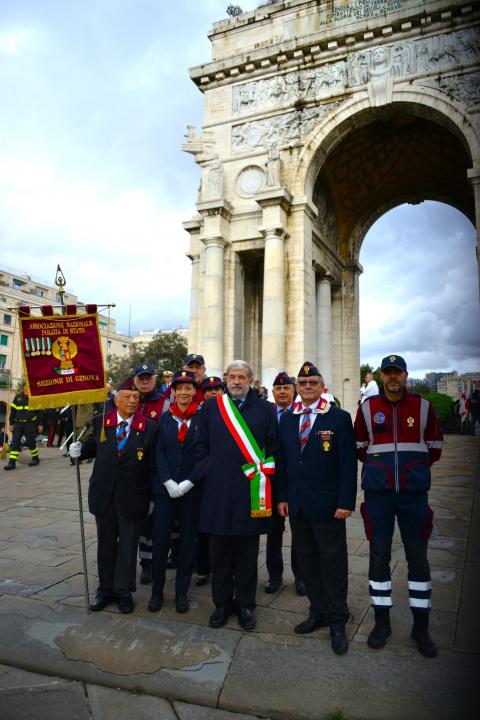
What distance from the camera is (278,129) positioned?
686 inches

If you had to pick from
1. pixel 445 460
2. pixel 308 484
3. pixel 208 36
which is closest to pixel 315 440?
pixel 308 484

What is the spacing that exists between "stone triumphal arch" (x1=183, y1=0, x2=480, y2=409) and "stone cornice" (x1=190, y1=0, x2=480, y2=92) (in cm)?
4

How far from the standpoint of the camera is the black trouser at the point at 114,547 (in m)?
4.20

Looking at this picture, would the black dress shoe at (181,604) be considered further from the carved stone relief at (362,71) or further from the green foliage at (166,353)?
the green foliage at (166,353)

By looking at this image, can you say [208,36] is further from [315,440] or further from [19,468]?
[315,440]

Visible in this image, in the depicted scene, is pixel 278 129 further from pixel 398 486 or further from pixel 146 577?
pixel 398 486

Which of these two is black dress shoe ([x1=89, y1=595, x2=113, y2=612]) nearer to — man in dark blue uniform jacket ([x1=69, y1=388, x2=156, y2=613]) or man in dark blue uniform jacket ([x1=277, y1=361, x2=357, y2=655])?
man in dark blue uniform jacket ([x1=69, y1=388, x2=156, y2=613])

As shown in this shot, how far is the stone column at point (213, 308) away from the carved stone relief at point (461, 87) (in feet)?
27.6

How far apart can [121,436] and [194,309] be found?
1449 cm

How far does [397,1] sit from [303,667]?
1966 centimetres

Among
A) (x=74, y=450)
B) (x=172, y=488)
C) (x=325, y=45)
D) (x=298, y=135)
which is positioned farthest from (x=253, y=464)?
(x=325, y=45)

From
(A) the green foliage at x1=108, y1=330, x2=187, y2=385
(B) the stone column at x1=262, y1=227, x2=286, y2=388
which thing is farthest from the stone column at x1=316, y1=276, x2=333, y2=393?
(A) the green foliage at x1=108, y1=330, x2=187, y2=385

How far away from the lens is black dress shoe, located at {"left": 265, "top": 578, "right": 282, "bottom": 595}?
4.49 m

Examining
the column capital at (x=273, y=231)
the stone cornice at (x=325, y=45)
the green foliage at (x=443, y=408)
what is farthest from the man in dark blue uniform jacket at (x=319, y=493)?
the green foliage at (x=443, y=408)
